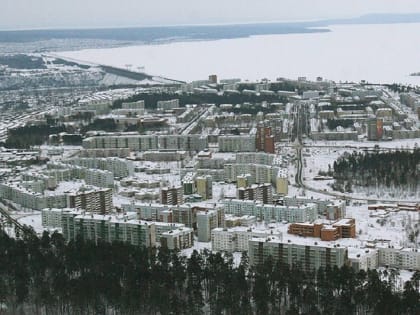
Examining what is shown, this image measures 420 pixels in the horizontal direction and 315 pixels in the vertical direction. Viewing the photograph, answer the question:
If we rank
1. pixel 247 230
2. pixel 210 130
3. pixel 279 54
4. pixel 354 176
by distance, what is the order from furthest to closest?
1. pixel 279 54
2. pixel 210 130
3. pixel 354 176
4. pixel 247 230

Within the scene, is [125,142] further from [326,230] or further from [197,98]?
[326,230]

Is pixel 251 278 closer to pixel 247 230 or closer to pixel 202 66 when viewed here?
pixel 247 230

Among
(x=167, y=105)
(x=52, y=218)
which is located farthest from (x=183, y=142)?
(x=52, y=218)

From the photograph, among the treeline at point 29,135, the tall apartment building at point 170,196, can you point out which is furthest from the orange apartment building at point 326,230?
the treeline at point 29,135

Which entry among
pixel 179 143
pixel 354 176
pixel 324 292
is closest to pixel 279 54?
pixel 179 143

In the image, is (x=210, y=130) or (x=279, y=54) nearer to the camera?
(x=210, y=130)

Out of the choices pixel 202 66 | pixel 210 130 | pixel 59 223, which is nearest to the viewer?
pixel 59 223

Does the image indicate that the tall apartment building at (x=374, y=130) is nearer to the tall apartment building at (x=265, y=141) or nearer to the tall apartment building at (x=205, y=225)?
the tall apartment building at (x=265, y=141)
